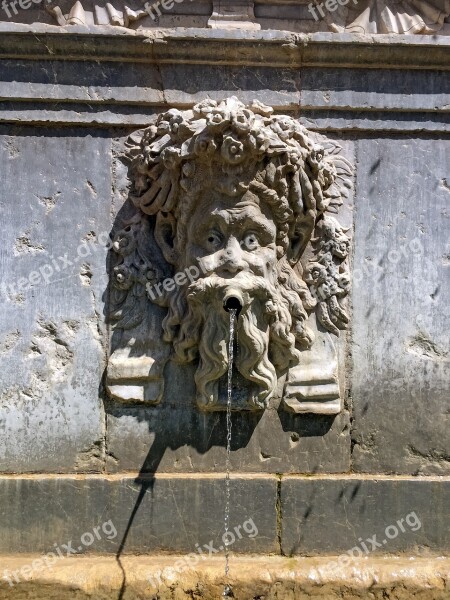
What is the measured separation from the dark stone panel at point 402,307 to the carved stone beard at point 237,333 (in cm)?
49

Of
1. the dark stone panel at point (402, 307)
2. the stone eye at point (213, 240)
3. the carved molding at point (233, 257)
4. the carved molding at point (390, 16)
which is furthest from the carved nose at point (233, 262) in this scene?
the carved molding at point (390, 16)

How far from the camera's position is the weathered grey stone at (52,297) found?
14.1 feet

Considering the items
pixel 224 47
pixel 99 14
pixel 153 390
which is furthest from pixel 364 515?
pixel 99 14

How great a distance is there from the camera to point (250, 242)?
4.15 m

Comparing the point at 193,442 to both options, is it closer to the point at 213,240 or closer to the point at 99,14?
the point at 213,240

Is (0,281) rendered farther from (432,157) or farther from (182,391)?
(432,157)

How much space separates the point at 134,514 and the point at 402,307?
75.0 inches

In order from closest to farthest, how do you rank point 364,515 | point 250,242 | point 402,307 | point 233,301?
point 233,301 < point 250,242 < point 364,515 < point 402,307

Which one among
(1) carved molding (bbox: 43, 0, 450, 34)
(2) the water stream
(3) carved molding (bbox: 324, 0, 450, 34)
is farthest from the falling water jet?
(3) carved molding (bbox: 324, 0, 450, 34)

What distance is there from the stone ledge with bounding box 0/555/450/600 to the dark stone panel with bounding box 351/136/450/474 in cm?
58

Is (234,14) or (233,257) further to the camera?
(234,14)

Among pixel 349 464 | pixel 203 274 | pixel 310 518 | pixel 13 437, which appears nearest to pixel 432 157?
pixel 203 274

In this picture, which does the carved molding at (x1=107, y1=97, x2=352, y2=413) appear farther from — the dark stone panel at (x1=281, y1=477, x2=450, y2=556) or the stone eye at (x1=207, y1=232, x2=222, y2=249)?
the dark stone panel at (x1=281, y1=477, x2=450, y2=556)

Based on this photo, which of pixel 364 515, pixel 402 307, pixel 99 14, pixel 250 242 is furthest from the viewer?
pixel 99 14
